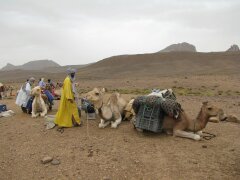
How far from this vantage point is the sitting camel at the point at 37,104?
1223 centimetres

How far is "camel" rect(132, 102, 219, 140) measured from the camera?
8.53 m

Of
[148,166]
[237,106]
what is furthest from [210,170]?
[237,106]

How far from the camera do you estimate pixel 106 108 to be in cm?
999

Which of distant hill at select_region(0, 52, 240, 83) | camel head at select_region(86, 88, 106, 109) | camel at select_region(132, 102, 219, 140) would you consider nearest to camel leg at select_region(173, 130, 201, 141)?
camel at select_region(132, 102, 219, 140)

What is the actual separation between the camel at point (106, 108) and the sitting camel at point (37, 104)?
2.99 metres

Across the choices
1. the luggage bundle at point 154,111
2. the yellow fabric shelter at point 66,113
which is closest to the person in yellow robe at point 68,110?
the yellow fabric shelter at point 66,113

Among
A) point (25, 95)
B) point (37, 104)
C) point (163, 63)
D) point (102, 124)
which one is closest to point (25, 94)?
point (25, 95)

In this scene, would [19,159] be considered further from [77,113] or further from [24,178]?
[77,113]

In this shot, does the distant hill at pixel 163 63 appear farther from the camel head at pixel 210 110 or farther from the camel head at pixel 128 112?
the camel head at pixel 210 110

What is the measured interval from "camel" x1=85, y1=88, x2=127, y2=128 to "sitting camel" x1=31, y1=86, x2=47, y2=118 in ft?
9.81

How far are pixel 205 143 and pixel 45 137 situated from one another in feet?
13.2

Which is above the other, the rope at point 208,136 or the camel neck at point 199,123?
the camel neck at point 199,123

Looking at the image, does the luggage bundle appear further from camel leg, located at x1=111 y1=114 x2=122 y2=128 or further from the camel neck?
camel leg, located at x1=111 y1=114 x2=122 y2=128

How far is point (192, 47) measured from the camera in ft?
432
